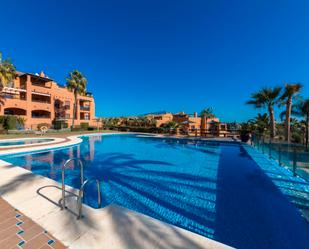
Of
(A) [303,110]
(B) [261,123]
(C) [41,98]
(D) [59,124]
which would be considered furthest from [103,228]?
(C) [41,98]

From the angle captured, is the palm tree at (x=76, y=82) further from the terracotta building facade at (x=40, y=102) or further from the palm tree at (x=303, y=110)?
the palm tree at (x=303, y=110)

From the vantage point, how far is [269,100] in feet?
56.1

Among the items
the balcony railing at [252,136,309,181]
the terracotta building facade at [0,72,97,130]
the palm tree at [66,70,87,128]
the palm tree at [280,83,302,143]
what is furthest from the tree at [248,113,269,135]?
the terracotta building facade at [0,72,97,130]

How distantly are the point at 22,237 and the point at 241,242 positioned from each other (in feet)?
12.5

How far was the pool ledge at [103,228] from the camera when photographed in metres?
2.26

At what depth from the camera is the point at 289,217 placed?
3.71 m

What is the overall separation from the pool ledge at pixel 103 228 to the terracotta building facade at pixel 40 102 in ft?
81.1

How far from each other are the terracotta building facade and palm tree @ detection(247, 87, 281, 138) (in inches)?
1219

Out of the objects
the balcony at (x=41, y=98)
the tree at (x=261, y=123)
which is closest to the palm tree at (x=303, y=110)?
the tree at (x=261, y=123)

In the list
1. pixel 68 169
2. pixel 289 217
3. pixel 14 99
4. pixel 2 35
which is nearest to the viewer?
pixel 289 217

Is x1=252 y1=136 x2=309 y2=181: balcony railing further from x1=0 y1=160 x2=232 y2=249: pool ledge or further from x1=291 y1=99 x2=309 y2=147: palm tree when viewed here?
x1=291 y1=99 x2=309 y2=147: palm tree

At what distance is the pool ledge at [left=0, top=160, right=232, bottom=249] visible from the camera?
7.42 ft

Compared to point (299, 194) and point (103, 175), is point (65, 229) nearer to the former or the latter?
point (103, 175)

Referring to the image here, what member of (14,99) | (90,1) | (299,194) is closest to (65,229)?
(299,194)
